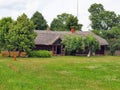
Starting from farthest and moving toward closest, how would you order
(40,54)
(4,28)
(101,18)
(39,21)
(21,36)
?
(101,18) → (39,21) → (4,28) → (40,54) → (21,36)

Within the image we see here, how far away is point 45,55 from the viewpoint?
5747 centimetres

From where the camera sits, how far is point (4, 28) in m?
59.1

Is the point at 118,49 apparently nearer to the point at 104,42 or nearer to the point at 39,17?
the point at 104,42

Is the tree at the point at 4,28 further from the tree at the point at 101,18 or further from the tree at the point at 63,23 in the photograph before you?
the tree at the point at 101,18

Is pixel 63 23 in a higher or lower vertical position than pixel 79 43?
higher

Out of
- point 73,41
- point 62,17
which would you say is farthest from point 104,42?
point 62,17

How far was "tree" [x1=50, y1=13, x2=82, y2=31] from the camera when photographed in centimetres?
8861

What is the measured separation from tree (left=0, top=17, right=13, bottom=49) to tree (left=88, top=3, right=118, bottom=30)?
40347mm

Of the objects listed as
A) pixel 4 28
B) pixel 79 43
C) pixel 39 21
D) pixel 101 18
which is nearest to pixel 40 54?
pixel 4 28

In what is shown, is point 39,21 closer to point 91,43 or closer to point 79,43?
point 79,43

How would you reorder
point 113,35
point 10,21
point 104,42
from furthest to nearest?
point 113,35 < point 104,42 < point 10,21

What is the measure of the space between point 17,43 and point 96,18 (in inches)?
1753

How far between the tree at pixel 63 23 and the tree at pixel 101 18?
6515 mm

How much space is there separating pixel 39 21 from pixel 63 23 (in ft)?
42.2
